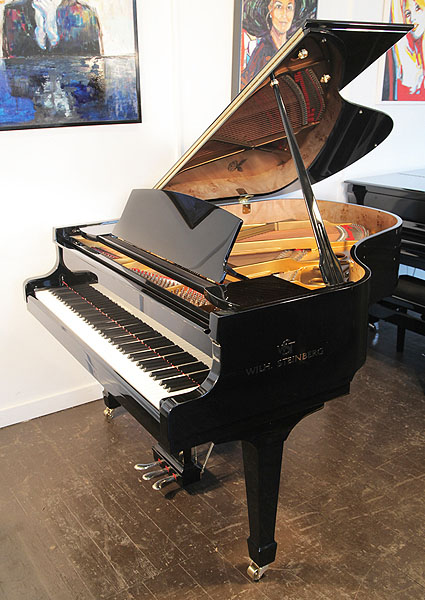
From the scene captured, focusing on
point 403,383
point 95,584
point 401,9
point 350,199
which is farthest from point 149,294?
point 401,9

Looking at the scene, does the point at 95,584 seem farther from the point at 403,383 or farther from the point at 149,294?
the point at 403,383

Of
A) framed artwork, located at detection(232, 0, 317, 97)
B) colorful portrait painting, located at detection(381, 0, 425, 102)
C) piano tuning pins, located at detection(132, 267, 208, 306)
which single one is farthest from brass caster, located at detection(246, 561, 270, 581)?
colorful portrait painting, located at detection(381, 0, 425, 102)

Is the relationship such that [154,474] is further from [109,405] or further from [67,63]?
[67,63]

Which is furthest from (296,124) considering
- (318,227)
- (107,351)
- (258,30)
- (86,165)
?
(107,351)

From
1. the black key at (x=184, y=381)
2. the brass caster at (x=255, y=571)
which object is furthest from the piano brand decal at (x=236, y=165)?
the brass caster at (x=255, y=571)

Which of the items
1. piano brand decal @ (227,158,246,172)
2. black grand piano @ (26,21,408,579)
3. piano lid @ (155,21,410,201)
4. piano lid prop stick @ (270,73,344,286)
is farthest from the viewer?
Answer: piano brand decal @ (227,158,246,172)

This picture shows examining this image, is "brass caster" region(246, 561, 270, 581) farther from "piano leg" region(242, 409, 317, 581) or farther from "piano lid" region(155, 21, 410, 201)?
"piano lid" region(155, 21, 410, 201)

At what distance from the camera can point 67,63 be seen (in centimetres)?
289

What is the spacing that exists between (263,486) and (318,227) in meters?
0.99

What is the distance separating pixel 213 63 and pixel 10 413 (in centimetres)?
228

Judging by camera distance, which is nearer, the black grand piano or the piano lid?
the black grand piano

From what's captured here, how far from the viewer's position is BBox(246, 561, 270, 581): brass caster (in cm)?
216

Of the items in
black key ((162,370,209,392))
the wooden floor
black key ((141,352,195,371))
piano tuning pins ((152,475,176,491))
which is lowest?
the wooden floor

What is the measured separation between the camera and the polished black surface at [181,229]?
2084 millimetres
